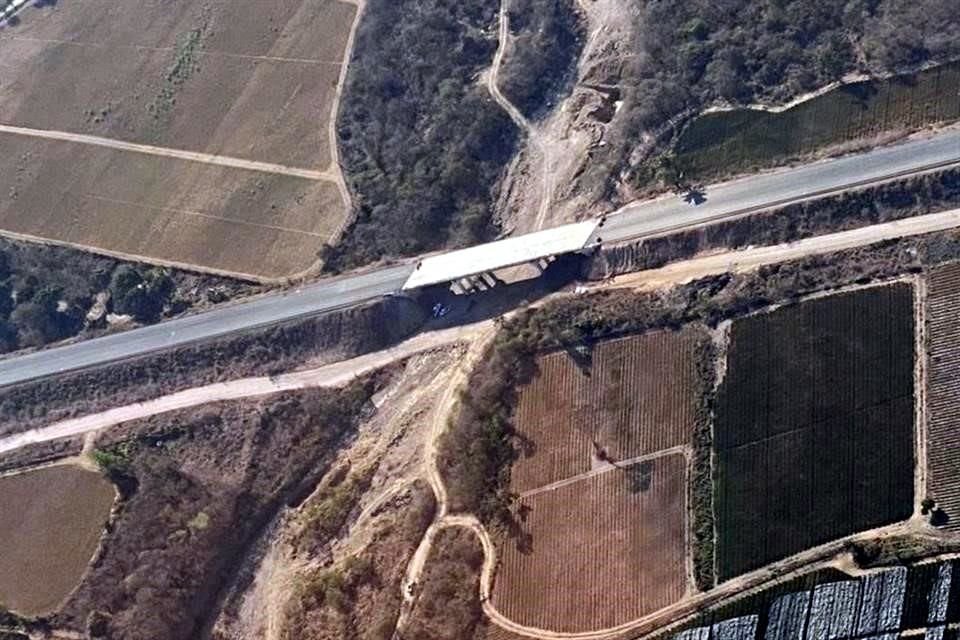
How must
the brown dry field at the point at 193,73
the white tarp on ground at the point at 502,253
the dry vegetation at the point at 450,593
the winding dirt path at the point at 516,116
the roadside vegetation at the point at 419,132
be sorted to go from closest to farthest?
1. the dry vegetation at the point at 450,593
2. the white tarp on ground at the point at 502,253
3. the winding dirt path at the point at 516,116
4. the roadside vegetation at the point at 419,132
5. the brown dry field at the point at 193,73

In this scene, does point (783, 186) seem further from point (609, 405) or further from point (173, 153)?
point (173, 153)

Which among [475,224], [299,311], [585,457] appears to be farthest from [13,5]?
[585,457]

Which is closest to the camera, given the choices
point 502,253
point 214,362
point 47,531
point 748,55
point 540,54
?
point 47,531

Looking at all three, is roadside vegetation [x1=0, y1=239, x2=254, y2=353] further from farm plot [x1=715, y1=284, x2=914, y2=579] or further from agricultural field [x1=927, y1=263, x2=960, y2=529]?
agricultural field [x1=927, y1=263, x2=960, y2=529]

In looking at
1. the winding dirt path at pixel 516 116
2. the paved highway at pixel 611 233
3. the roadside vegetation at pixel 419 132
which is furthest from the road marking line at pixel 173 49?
the paved highway at pixel 611 233

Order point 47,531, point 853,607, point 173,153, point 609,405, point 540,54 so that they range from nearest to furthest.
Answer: point 853,607
point 609,405
point 47,531
point 540,54
point 173,153

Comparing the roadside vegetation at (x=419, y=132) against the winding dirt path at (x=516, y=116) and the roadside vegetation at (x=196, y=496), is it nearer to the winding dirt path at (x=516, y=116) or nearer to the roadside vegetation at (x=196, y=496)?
the winding dirt path at (x=516, y=116)

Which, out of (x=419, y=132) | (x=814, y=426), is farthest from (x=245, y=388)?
(x=814, y=426)
